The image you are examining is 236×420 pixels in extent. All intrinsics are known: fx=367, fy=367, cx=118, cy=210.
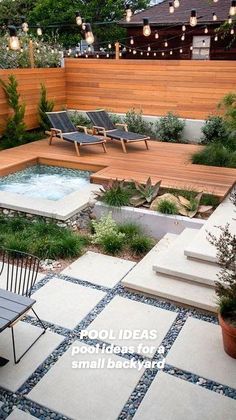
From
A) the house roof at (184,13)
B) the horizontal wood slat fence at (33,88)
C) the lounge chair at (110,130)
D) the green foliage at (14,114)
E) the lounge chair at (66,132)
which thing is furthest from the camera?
the house roof at (184,13)

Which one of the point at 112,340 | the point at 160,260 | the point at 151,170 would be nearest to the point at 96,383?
the point at 112,340

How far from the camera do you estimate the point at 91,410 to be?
8.09 ft

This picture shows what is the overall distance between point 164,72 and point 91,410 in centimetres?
848

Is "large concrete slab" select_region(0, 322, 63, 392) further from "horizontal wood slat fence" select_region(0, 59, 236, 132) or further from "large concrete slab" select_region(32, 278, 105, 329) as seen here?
"horizontal wood slat fence" select_region(0, 59, 236, 132)

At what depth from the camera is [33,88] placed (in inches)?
368

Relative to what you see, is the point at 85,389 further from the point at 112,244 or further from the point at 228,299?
the point at 112,244

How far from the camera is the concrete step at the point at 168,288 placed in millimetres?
3518

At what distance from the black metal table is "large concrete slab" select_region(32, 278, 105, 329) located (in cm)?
62

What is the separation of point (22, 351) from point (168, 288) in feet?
5.02

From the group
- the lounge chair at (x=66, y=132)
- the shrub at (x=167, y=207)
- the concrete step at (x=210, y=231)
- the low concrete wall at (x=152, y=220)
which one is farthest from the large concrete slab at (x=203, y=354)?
the lounge chair at (x=66, y=132)

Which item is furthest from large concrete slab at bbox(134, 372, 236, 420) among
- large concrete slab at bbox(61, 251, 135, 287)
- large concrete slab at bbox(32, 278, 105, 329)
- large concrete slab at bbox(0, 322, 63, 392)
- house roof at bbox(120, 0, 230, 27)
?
house roof at bbox(120, 0, 230, 27)

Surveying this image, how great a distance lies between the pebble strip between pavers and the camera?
8.16ft

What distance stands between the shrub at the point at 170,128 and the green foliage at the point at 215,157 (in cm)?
195

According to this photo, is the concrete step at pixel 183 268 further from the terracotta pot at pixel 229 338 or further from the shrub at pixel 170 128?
the shrub at pixel 170 128
